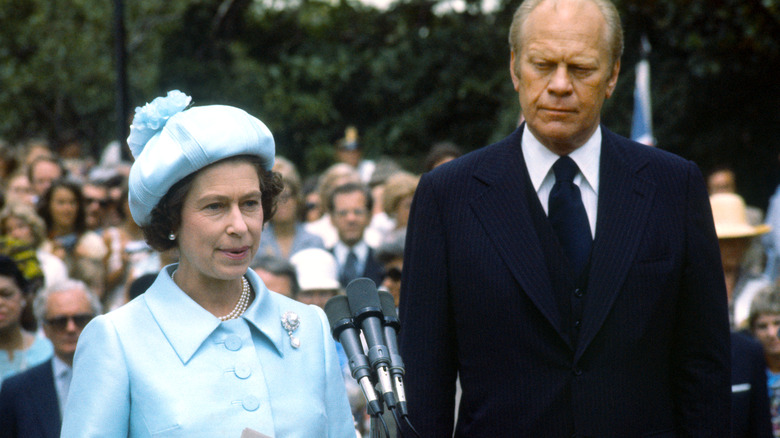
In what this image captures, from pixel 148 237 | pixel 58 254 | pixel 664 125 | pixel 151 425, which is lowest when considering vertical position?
pixel 151 425

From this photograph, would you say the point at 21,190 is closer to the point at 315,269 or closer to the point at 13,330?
the point at 13,330

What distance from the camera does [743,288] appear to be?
7035 millimetres

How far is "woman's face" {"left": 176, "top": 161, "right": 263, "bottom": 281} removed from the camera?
2.79m

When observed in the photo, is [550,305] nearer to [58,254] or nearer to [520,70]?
[520,70]

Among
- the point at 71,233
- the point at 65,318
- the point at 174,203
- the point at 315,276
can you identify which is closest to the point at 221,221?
the point at 174,203

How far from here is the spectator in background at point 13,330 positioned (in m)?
6.15

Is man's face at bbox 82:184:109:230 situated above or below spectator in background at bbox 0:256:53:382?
above

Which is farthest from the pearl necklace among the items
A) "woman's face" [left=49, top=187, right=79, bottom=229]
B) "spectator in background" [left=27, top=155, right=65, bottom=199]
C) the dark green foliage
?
the dark green foliage

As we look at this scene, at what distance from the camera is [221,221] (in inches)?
110

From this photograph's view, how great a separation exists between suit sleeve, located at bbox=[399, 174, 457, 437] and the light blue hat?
26.9 inches

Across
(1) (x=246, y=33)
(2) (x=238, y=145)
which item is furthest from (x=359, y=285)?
(1) (x=246, y=33)

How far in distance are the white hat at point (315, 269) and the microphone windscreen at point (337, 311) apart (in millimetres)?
3845

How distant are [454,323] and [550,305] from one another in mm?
329

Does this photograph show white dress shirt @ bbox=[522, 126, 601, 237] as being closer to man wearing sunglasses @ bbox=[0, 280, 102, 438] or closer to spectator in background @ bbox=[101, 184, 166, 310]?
man wearing sunglasses @ bbox=[0, 280, 102, 438]
